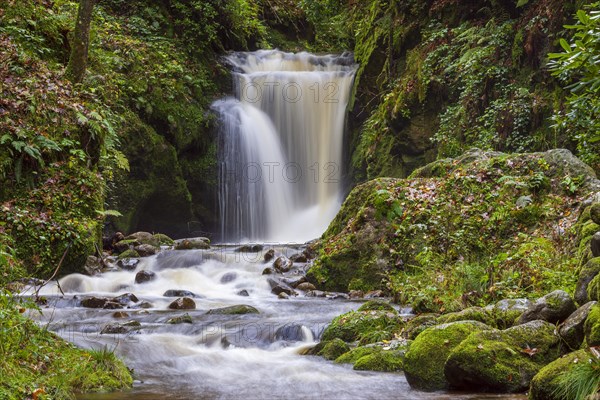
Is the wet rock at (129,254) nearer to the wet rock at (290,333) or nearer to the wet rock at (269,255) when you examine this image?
the wet rock at (269,255)

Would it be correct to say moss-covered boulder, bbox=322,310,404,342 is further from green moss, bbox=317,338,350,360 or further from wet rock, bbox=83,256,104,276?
wet rock, bbox=83,256,104,276

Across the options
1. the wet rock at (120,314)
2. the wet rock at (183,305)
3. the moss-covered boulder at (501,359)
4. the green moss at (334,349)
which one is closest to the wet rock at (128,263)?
the wet rock at (183,305)

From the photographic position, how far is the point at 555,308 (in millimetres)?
5266

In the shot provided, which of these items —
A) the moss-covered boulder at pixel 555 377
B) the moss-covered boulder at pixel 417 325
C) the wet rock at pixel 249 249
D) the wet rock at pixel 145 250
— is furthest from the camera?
the wet rock at pixel 249 249

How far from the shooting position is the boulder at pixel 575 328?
15.4 feet

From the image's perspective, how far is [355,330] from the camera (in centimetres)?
709

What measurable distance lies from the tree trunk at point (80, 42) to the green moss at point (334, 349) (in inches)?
293

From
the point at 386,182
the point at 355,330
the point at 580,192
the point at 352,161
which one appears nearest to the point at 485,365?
the point at 355,330

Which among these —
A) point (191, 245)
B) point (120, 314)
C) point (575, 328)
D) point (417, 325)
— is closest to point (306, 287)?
point (120, 314)

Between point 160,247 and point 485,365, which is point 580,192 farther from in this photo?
point 160,247

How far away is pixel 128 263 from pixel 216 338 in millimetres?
5307

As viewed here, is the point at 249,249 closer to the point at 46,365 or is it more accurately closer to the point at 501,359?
the point at 46,365

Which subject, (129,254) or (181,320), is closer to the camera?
(181,320)

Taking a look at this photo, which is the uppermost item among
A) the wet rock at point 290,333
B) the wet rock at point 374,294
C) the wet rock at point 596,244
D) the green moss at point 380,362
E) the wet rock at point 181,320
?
the wet rock at point 596,244
